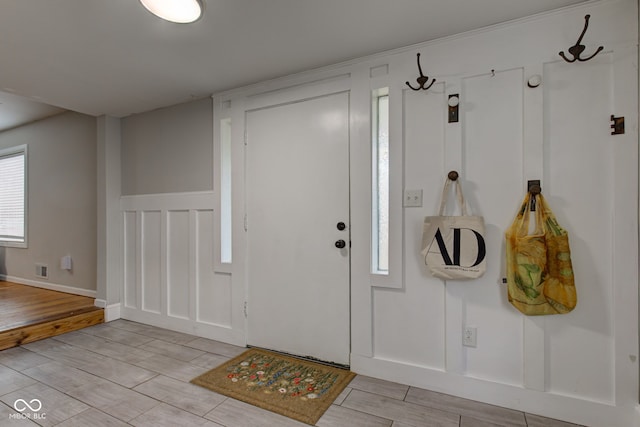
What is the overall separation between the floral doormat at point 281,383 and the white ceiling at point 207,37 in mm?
2264

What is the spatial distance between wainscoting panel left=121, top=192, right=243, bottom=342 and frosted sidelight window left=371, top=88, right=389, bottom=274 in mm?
1416

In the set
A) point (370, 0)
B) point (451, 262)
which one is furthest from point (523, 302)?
point (370, 0)

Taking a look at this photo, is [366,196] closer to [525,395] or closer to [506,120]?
[506,120]

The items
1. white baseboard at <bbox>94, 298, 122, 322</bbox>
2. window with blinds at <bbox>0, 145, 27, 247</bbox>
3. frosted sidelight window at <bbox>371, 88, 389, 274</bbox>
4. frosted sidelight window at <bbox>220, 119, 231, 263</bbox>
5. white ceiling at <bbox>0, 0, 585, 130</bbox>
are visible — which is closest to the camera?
white ceiling at <bbox>0, 0, 585, 130</bbox>

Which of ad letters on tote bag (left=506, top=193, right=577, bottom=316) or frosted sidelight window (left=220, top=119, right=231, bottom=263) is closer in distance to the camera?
ad letters on tote bag (left=506, top=193, right=577, bottom=316)

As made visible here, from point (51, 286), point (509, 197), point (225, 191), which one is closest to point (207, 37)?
point (225, 191)

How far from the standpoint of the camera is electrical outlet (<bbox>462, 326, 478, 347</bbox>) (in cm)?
201

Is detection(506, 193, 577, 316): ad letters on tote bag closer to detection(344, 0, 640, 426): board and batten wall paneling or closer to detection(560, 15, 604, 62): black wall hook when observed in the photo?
detection(344, 0, 640, 426): board and batten wall paneling

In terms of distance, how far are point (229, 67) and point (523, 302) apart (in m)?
2.53

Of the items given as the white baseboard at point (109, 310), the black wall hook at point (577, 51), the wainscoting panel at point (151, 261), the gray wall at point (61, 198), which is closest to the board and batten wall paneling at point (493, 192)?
the black wall hook at point (577, 51)

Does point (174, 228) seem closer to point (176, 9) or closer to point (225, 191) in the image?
point (225, 191)

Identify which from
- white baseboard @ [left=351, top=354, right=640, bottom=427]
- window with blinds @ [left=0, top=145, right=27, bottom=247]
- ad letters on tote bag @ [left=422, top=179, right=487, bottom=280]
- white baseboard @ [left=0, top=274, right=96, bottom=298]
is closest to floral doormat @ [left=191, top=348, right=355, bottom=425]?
white baseboard @ [left=351, top=354, right=640, bottom=427]
